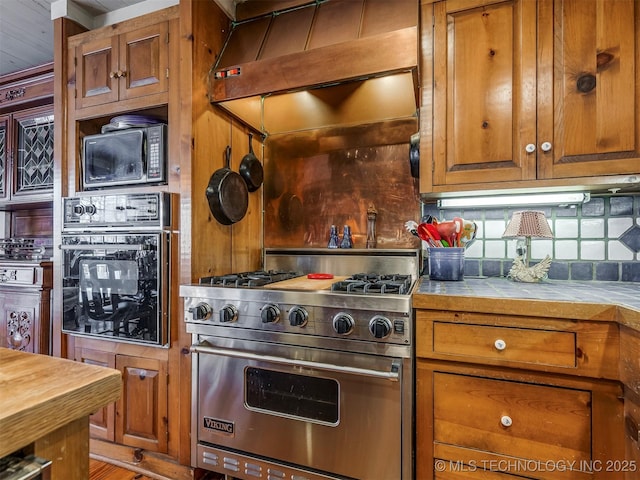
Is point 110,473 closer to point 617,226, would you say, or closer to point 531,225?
point 531,225

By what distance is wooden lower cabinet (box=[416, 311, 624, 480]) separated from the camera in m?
1.00

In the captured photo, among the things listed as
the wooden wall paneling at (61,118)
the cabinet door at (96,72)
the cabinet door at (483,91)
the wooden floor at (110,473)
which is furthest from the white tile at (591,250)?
the wooden wall paneling at (61,118)

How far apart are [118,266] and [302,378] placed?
3.39 ft

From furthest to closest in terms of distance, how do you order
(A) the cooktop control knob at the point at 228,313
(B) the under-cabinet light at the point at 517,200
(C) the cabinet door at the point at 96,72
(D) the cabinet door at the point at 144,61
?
(C) the cabinet door at the point at 96,72
(D) the cabinet door at the point at 144,61
(B) the under-cabinet light at the point at 517,200
(A) the cooktop control knob at the point at 228,313

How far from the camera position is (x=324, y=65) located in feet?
4.76

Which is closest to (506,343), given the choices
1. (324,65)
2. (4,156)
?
(324,65)

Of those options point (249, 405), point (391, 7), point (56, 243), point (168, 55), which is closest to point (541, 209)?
point (391, 7)

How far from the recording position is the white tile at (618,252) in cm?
147

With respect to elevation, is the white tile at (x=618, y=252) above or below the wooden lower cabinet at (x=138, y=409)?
above

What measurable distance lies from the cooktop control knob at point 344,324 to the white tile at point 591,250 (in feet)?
3.86

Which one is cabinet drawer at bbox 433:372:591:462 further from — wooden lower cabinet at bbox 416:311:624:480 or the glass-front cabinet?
the glass-front cabinet

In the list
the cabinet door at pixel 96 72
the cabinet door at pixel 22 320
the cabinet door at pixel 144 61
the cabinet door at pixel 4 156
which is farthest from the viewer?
the cabinet door at pixel 4 156

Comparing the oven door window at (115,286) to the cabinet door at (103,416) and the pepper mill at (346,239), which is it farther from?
the pepper mill at (346,239)

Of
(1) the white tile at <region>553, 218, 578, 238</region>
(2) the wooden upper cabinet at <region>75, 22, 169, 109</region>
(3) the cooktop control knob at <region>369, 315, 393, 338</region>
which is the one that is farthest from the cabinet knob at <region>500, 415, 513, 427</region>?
(2) the wooden upper cabinet at <region>75, 22, 169, 109</region>
